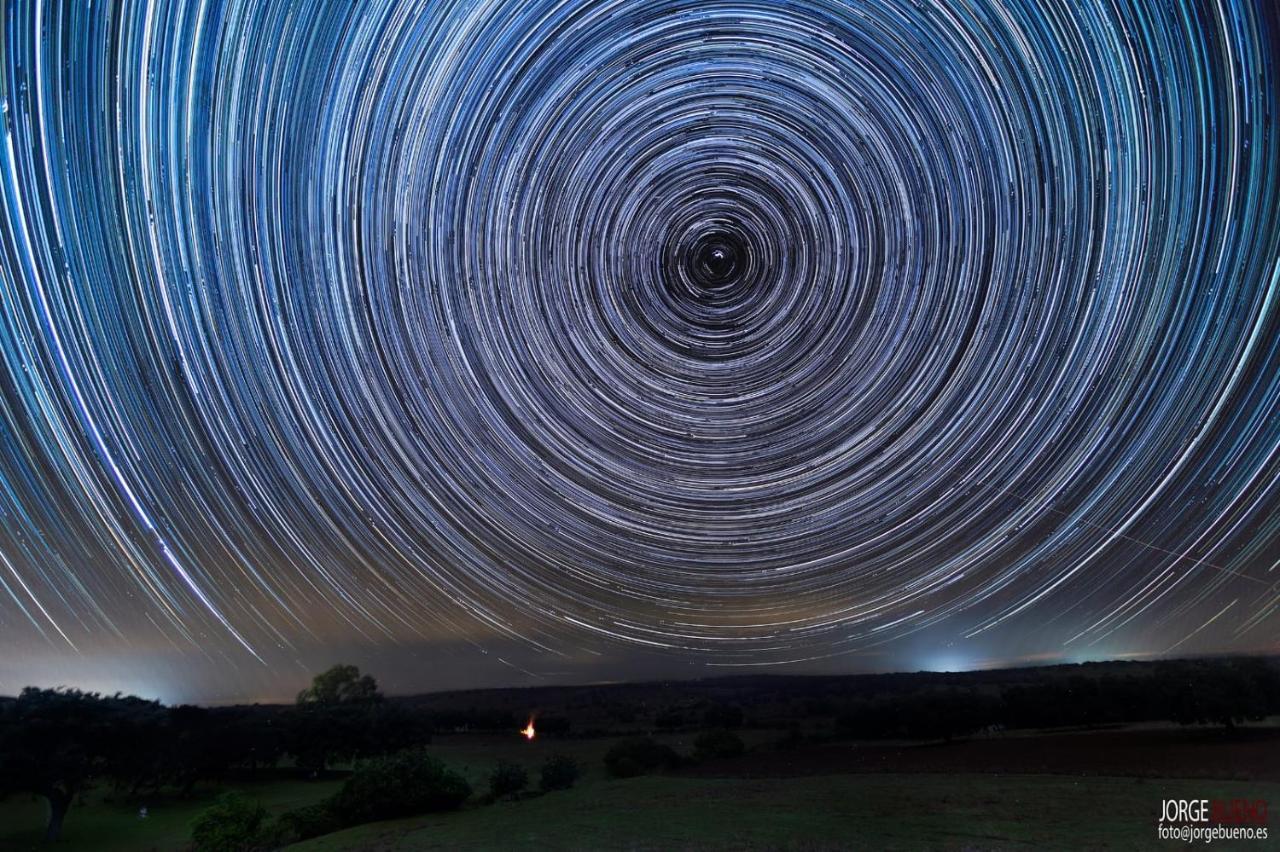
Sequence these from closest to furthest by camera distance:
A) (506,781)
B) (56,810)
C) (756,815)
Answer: (756,815)
(56,810)
(506,781)

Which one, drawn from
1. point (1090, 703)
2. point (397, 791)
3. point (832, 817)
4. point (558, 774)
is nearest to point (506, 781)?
point (558, 774)

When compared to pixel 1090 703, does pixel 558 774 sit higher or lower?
lower

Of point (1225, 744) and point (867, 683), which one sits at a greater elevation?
point (867, 683)

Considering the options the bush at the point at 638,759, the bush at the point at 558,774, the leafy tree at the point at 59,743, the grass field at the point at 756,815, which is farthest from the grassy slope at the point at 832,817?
the leafy tree at the point at 59,743

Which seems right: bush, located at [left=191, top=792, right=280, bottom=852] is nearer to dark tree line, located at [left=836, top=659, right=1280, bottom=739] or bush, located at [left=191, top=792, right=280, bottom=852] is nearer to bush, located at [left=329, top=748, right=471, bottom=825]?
bush, located at [left=329, top=748, right=471, bottom=825]

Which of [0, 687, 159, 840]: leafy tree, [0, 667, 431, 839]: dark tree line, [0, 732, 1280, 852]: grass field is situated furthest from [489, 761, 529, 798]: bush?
[0, 687, 159, 840]: leafy tree

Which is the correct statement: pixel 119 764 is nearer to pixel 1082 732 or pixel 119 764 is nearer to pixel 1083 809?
pixel 1083 809

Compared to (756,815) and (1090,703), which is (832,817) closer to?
(756,815)

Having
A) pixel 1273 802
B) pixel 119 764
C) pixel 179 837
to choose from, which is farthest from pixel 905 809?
pixel 119 764
